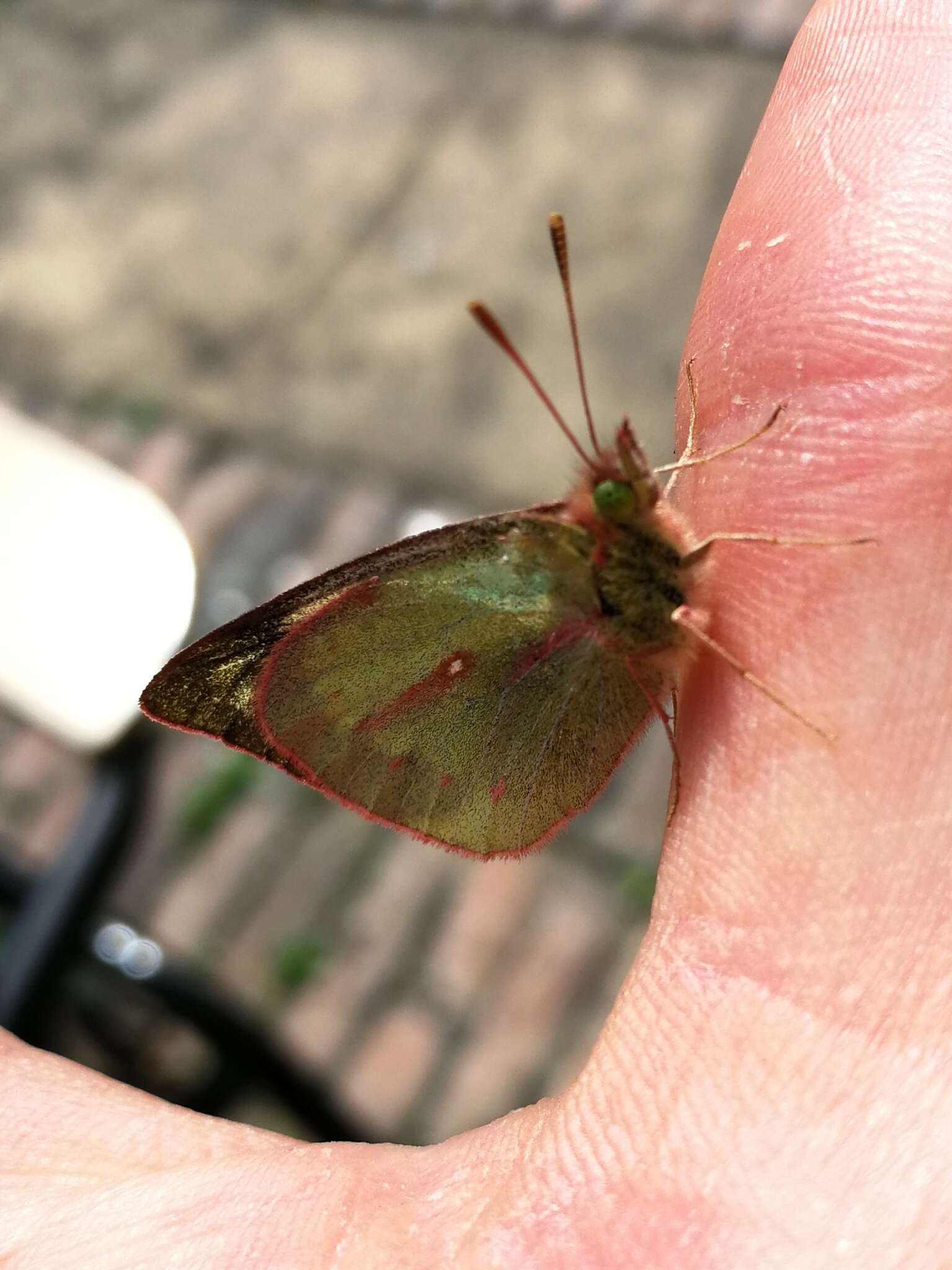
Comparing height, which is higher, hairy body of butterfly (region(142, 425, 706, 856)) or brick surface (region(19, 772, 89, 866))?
hairy body of butterfly (region(142, 425, 706, 856))

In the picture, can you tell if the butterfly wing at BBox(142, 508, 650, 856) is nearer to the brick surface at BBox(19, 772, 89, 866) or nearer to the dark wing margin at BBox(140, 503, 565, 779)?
the dark wing margin at BBox(140, 503, 565, 779)

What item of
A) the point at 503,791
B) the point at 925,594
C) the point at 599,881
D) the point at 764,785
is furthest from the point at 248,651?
the point at 599,881

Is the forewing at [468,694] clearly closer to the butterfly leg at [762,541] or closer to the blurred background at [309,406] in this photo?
the butterfly leg at [762,541]

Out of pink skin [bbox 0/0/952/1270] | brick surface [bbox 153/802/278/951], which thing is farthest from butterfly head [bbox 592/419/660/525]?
brick surface [bbox 153/802/278/951]

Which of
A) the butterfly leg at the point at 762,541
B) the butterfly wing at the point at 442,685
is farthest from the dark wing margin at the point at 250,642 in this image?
the butterfly leg at the point at 762,541

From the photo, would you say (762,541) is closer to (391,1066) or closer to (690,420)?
(690,420)

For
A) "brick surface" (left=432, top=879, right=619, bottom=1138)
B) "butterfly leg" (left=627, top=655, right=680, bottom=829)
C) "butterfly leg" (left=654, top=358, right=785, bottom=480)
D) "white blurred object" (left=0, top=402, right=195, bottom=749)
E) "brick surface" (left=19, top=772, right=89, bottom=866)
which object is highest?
"butterfly leg" (left=654, top=358, right=785, bottom=480)

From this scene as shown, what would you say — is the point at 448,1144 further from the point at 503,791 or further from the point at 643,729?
the point at 643,729
